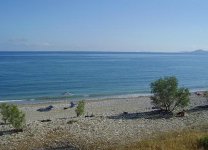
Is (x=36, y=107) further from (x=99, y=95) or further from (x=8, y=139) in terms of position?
(x=8, y=139)

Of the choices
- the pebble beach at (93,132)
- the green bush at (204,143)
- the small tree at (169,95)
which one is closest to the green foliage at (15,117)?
the pebble beach at (93,132)

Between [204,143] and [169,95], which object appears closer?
[204,143]

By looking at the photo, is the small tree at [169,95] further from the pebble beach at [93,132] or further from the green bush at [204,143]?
the green bush at [204,143]

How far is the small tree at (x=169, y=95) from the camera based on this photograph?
109 ft

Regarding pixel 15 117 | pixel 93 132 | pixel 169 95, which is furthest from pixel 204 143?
pixel 169 95

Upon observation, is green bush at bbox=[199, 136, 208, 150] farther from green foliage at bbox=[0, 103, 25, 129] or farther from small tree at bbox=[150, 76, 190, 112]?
small tree at bbox=[150, 76, 190, 112]

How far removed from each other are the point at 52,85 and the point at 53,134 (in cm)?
5265

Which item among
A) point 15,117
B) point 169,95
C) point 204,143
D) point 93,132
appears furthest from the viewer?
point 169,95

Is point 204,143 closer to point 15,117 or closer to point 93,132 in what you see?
point 93,132

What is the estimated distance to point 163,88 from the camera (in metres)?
33.6

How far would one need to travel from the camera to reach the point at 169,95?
109 ft

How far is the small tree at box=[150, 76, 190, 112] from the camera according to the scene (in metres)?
33.4

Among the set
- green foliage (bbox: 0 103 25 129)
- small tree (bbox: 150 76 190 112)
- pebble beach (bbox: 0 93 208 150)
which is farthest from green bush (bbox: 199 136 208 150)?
small tree (bbox: 150 76 190 112)

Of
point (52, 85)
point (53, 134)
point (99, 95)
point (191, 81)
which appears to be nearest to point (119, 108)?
point (99, 95)
